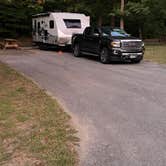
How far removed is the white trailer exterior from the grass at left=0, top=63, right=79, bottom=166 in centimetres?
1382

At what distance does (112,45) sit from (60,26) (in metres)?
7.30

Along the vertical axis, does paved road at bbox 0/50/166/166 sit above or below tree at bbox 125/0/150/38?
below

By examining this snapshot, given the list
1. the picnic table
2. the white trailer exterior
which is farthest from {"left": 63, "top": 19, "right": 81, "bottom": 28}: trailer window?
the picnic table

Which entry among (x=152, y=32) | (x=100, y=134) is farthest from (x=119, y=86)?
(x=152, y=32)

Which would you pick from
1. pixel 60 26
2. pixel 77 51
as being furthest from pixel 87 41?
pixel 60 26

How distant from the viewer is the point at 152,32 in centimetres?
3569

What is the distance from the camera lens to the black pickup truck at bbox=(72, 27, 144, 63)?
1695 cm

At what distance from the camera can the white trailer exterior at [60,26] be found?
76.1 ft

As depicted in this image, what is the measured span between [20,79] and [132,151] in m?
6.94

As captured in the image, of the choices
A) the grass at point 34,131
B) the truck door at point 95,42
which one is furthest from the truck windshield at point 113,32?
the grass at point 34,131

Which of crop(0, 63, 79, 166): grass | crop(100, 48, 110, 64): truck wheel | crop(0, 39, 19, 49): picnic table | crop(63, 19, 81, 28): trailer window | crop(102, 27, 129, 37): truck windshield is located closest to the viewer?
crop(0, 63, 79, 166): grass

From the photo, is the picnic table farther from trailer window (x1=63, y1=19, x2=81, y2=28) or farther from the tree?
the tree

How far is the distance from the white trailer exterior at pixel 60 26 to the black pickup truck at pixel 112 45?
4.14 meters

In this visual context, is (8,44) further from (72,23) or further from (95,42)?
(95,42)
